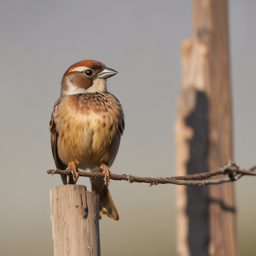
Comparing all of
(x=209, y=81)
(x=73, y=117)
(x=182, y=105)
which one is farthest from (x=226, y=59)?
(x=73, y=117)

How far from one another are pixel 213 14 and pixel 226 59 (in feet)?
1.60

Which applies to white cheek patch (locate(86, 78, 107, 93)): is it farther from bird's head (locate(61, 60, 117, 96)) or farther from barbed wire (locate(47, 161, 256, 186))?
barbed wire (locate(47, 161, 256, 186))

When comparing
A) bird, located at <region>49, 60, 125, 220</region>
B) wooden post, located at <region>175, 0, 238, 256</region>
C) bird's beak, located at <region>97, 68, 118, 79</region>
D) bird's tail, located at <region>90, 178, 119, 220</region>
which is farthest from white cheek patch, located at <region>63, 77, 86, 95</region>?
wooden post, located at <region>175, 0, 238, 256</region>

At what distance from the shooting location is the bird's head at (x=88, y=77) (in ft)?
12.8

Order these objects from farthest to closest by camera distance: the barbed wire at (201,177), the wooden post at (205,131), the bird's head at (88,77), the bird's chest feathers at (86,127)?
the bird's head at (88,77) < the wooden post at (205,131) < the bird's chest feathers at (86,127) < the barbed wire at (201,177)

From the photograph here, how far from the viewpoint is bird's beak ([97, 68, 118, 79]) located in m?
3.85

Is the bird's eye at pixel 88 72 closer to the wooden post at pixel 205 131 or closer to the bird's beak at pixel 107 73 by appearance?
the bird's beak at pixel 107 73

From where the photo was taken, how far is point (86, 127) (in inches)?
136

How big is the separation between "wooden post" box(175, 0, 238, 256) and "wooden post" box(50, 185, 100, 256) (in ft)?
5.17

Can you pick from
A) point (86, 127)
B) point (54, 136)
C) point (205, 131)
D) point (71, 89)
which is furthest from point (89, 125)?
point (205, 131)

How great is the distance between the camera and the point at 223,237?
3.56 m

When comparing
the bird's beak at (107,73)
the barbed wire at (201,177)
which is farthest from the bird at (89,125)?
the barbed wire at (201,177)

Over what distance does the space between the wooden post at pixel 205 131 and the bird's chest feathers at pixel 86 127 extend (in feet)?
2.71

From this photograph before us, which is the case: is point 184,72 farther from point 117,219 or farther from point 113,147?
point 117,219
